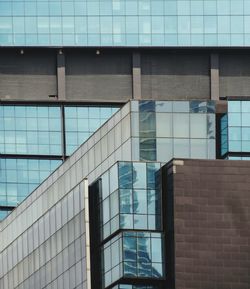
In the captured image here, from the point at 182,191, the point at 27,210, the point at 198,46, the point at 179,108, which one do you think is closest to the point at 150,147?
the point at 179,108

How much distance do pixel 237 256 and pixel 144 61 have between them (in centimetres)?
6190

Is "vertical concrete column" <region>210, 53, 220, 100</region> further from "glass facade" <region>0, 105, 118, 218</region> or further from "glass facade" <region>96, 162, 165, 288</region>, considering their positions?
"glass facade" <region>96, 162, 165, 288</region>

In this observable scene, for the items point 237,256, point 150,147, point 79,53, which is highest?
point 79,53

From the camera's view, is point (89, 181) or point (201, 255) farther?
point (89, 181)

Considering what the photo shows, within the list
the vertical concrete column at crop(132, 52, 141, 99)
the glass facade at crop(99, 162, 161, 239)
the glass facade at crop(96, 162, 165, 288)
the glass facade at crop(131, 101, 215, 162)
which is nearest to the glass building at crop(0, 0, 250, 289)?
the vertical concrete column at crop(132, 52, 141, 99)

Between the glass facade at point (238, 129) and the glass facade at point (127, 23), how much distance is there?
660cm

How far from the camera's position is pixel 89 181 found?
110250 mm

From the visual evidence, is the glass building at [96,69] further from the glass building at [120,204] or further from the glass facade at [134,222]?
the glass facade at [134,222]

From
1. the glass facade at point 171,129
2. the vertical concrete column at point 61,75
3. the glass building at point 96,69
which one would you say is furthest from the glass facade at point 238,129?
the glass facade at point 171,129

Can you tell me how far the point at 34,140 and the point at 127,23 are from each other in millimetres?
16638

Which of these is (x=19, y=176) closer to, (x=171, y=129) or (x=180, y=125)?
(x=171, y=129)

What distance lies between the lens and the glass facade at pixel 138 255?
10000cm

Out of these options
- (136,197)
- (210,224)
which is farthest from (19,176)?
(210,224)

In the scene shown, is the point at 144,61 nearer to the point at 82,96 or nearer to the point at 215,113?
the point at 82,96
